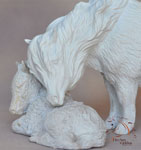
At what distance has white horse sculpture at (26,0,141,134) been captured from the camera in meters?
2.66

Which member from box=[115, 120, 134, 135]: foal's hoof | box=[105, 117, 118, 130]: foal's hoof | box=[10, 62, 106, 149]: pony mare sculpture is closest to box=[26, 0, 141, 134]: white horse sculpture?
box=[10, 62, 106, 149]: pony mare sculpture

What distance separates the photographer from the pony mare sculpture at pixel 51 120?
98.5 inches

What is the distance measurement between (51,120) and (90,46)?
524 millimetres

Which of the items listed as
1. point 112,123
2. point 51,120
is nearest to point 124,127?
point 112,123

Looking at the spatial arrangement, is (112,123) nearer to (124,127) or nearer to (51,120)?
(124,127)

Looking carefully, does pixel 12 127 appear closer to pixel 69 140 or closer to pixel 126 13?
pixel 69 140

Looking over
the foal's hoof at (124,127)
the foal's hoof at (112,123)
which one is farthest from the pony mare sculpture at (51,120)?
the foal's hoof at (112,123)

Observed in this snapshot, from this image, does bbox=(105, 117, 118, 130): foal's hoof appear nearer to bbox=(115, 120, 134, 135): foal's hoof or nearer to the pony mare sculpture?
bbox=(115, 120, 134, 135): foal's hoof

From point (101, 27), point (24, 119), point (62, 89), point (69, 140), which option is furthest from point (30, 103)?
point (101, 27)

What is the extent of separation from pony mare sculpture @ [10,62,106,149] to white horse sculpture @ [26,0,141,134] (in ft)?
0.33

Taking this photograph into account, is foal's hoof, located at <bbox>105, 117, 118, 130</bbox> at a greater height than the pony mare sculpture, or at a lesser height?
lesser

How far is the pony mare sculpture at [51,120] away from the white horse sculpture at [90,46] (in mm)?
99

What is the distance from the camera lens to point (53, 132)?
254 centimetres

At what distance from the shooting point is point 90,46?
2.72 meters
